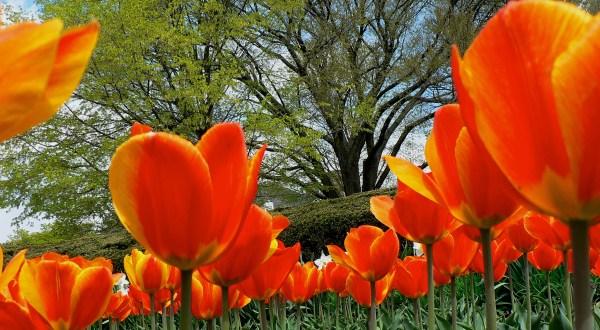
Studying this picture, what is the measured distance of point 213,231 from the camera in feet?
2.39

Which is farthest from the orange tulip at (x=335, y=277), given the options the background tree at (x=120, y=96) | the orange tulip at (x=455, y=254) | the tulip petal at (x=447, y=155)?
the background tree at (x=120, y=96)

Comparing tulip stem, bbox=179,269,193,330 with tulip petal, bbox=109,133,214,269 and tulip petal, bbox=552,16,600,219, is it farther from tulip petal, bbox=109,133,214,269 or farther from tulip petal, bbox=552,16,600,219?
tulip petal, bbox=552,16,600,219

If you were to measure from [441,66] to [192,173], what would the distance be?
19073 millimetres

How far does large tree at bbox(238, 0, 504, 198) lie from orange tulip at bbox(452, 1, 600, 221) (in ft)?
52.2

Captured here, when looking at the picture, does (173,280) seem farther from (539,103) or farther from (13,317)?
(539,103)

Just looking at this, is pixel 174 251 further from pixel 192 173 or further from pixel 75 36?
pixel 75 36

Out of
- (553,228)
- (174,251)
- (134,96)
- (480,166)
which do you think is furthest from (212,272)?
(134,96)

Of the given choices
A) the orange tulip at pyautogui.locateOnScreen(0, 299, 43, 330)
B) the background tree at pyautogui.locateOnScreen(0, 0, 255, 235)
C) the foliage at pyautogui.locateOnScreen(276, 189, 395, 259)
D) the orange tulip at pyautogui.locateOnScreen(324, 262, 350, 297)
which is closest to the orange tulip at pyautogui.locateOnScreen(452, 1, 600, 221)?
the orange tulip at pyautogui.locateOnScreen(0, 299, 43, 330)

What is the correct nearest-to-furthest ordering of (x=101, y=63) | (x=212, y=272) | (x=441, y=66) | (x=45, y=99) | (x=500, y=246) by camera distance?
1. (x=45, y=99)
2. (x=212, y=272)
3. (x=500, y=246)
4. (x=101, y=63)
5. (x=441, y=66)

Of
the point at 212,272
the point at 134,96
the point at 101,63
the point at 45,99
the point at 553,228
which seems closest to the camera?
the point at 45,99

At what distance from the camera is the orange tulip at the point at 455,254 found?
1.60m

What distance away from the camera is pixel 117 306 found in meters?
2.19

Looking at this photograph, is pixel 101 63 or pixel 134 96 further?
pixel 134 96

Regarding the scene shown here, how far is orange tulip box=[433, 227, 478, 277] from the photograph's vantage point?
1599mm
